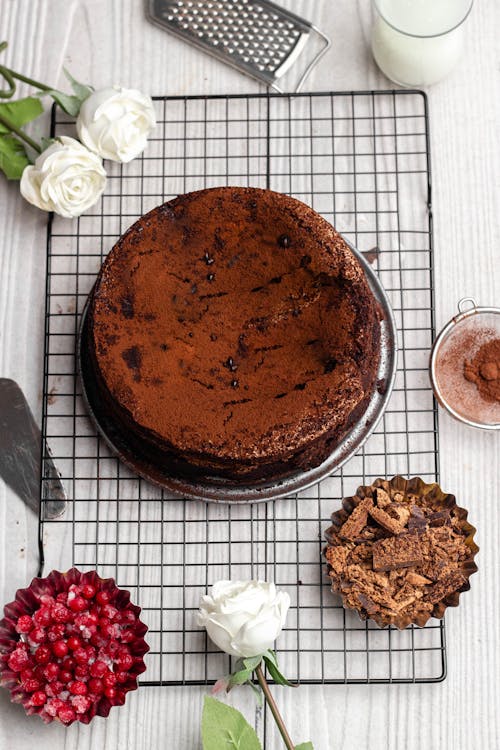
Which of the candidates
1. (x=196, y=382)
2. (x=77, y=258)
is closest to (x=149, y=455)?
(x=196, y=382)

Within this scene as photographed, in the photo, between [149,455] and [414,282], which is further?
[414,282]

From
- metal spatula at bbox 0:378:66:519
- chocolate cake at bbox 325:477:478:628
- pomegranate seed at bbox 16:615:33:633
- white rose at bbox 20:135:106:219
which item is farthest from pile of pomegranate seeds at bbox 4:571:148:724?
white rose at bbox 20:135:106:219

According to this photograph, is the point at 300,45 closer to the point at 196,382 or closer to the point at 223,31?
the point at 223,31

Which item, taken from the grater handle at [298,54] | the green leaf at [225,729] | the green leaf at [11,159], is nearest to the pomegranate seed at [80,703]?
the green leaf at [225,729]

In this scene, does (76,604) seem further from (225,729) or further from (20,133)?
(20,133)

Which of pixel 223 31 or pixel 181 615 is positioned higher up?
pixel 223 31

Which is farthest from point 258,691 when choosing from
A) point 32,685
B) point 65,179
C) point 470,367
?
point 65,179

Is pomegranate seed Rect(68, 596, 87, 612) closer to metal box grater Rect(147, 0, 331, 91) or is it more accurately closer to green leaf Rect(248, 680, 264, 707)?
green leaf Rect(248, 680, 264, 707)
